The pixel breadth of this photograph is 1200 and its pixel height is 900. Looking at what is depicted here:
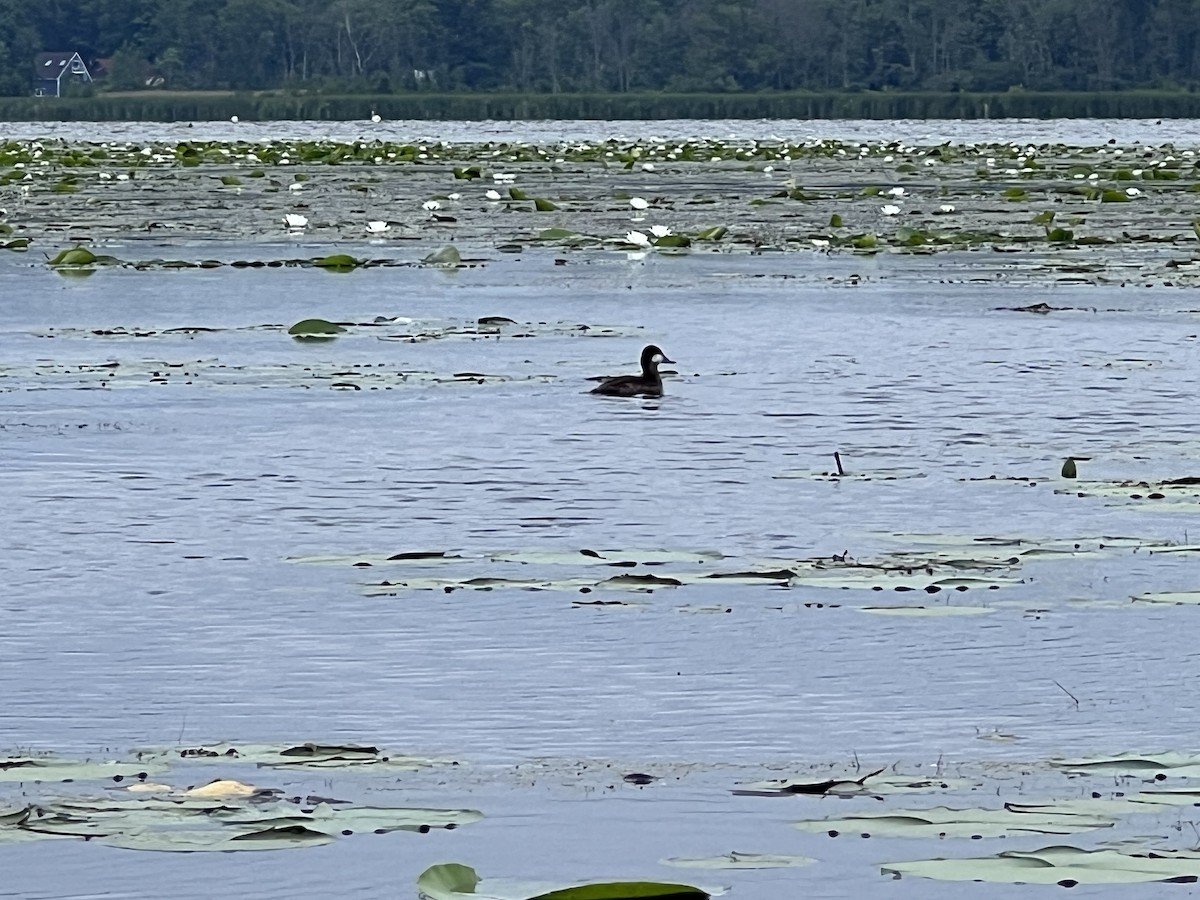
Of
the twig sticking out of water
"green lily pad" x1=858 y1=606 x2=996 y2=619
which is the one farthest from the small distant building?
the twig sticking out of water

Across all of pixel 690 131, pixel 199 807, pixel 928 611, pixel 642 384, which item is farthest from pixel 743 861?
pixel 690 131

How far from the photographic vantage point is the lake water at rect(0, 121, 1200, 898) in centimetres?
546

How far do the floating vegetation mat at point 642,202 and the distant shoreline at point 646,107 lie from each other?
39.6 meters

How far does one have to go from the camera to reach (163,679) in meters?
6.40

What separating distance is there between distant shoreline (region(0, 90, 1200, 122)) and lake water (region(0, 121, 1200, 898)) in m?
77.5

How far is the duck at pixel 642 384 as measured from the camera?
12375 millimetres

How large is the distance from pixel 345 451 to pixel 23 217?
1893 centimetres

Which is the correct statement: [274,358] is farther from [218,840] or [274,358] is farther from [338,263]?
[218,840]

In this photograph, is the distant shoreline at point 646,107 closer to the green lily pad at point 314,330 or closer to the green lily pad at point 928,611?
the green lily pad at point 314,330

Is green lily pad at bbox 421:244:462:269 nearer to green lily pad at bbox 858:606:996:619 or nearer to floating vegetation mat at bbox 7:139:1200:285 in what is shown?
floating vegetation mat at bbox 7:139:1200:285

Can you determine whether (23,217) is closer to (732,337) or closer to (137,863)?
(732,337)

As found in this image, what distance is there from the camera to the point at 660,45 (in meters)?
120

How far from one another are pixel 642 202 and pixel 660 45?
301 feet

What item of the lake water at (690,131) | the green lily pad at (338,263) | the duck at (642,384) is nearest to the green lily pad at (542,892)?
the duck at (642,384)
